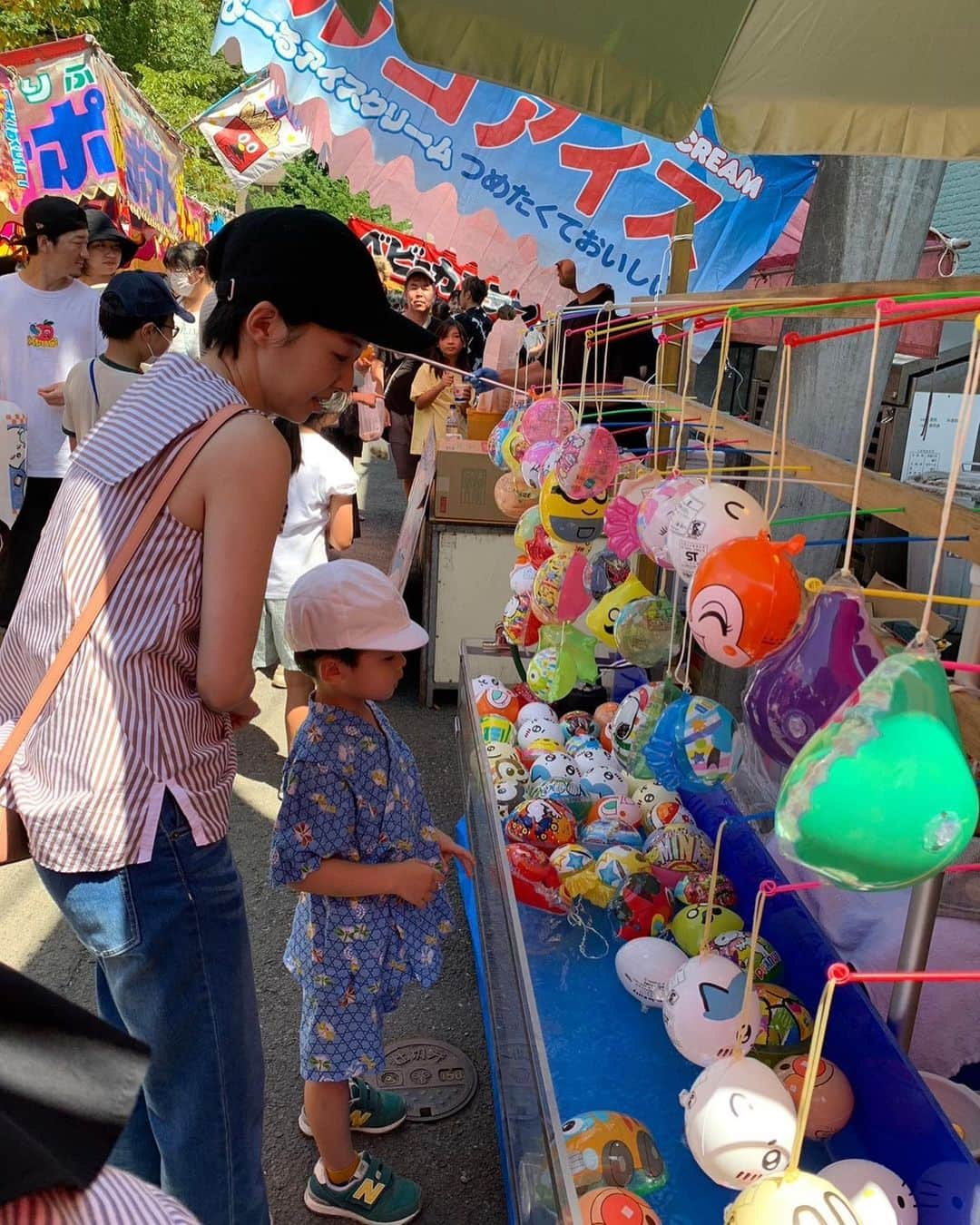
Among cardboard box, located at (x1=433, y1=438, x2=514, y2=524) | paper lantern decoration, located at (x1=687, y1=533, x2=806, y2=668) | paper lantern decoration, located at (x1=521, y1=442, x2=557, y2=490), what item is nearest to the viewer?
paper lantern decoration, located at (x1=687, y1=533, x2=806, y2=668)

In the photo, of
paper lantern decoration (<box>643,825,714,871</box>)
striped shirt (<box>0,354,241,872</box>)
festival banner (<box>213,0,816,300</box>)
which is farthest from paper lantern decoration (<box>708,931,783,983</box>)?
festival banner (<box>213,0,816,300</box>)

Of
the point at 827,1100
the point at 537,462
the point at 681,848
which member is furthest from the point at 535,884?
the point at 537,462

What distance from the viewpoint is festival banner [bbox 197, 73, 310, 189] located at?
380 inches

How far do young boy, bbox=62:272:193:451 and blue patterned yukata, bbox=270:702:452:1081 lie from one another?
1.93m

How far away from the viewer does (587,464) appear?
2.74 meters

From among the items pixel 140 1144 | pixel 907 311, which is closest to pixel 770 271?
pixel 907 311

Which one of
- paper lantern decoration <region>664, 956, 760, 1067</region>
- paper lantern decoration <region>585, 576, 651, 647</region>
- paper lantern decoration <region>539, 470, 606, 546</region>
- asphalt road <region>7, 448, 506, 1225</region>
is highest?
paper lantern decoration <region>539, 470, 606, 546</region>

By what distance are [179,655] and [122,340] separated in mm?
2407

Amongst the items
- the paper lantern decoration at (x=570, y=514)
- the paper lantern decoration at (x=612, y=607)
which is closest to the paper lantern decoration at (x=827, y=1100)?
the paper lantern decoration at (x=612, y=607)

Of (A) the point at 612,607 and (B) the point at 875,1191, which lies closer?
(B) the point at 875,1191

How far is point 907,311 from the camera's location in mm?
1368

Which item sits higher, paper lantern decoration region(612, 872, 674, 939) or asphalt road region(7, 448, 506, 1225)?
paper lantern decoration region(612, 872, 674, 939)

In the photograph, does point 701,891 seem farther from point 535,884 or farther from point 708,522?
point 708,522

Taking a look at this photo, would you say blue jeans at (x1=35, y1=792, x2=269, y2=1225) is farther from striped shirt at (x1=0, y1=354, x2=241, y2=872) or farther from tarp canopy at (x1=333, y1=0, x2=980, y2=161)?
tarp canopy at (x1=333, y1=0, x2=980, y2=161)
